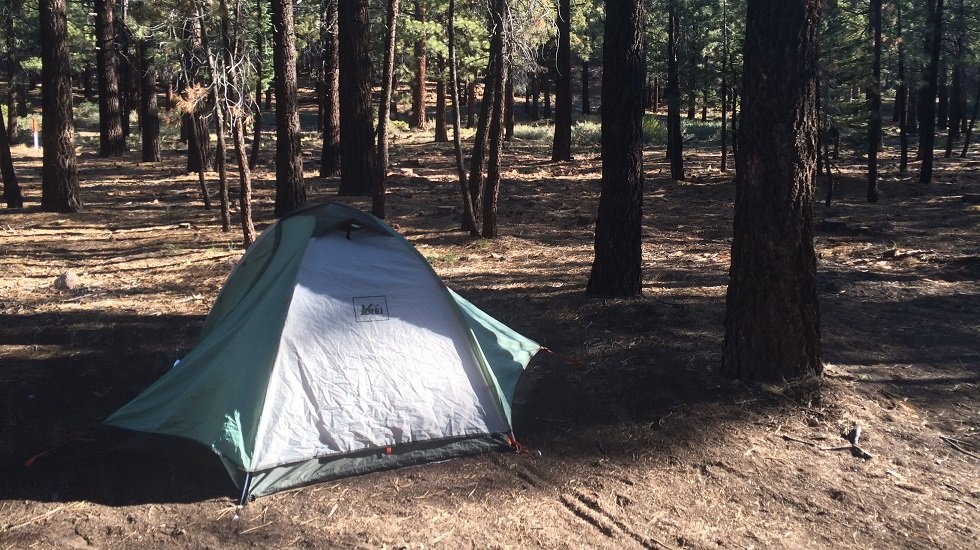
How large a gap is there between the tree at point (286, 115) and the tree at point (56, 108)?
183 inches

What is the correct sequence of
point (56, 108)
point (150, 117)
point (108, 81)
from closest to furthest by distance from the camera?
point (56, 108), point (150, 117), point (108, 81)

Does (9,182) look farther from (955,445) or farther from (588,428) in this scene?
(955,445)

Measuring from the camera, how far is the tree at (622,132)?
8.63 m

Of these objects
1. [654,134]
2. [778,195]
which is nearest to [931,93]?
[654,134]

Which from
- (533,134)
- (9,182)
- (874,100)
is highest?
(874,100)

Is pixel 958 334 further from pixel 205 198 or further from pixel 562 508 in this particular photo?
pixel 205 198

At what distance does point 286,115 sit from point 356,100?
3.13 meters

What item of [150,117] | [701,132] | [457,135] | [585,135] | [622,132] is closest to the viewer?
[622,132]

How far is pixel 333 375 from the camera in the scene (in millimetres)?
5824

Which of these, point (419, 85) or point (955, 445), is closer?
point (955, 445)

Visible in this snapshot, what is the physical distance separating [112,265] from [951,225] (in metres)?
14.8

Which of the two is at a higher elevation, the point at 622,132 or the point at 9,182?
the point at 622,132

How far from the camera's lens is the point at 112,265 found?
12.7 m

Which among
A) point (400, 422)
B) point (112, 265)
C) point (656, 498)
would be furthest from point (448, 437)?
point (112, 265)
